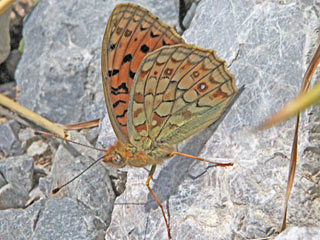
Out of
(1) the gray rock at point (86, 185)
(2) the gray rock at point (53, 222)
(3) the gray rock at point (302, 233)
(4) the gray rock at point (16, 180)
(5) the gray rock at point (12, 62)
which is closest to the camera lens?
(3) the gray rock at point (302, 233)


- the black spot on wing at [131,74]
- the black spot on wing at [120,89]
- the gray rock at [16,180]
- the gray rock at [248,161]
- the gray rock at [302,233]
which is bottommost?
the gray rock at [302,233]

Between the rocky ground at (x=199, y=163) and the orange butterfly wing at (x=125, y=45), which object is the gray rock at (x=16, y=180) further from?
the orange butterfly wing at (x=125, y=45)

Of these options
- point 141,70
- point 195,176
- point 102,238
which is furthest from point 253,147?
point 102,238

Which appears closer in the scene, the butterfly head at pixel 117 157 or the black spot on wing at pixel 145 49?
the black spot on wing at pixel 145 49

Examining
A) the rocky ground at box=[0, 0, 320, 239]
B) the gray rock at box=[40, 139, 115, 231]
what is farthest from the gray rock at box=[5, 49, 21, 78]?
the gray rock at box=[40, 139, 115, 231]

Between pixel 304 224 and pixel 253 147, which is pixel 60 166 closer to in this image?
pixel 253 147

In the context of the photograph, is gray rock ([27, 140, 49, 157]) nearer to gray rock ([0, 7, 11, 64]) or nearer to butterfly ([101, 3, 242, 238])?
gray rock ([0, 7, 11, 64])

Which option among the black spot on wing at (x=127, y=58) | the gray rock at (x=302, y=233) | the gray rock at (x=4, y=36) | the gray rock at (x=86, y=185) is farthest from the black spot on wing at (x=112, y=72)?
the gray rock at (x=4, y=36)
